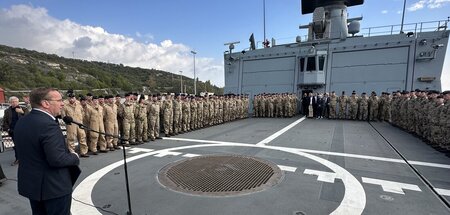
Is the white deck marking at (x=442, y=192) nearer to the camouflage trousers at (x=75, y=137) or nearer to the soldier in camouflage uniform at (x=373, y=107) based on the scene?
the camouflage trousers at (x=75, y=137)

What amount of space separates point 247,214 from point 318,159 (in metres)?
2.88

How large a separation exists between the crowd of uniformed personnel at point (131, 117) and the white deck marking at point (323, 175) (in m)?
4.62

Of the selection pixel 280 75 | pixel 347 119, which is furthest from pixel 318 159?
pixel 280 75

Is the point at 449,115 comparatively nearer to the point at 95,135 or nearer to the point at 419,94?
the point at 419,94

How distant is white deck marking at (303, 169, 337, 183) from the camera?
4.01 m

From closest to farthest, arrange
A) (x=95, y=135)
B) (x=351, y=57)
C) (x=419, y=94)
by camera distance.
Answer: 1. (x=95, y=135)
2. (x=419, y=94)
3. (x=351, y=57)

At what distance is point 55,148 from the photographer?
6.16 feet

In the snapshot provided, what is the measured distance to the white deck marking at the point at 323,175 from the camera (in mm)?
4007

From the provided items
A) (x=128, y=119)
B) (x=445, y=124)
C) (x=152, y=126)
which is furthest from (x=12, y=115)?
(x=445, y=124)

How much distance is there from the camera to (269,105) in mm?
15031

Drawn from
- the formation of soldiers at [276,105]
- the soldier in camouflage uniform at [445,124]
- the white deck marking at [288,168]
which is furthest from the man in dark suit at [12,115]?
the formation of soldiers at [276,105]

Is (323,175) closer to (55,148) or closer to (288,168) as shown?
(288,168)

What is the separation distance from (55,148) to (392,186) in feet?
14.2

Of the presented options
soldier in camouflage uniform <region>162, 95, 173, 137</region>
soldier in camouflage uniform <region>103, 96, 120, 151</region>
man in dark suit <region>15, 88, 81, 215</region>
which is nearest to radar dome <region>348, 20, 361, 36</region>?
soldier in camouflage uniform <region>162, 95, 173, 137</region>
